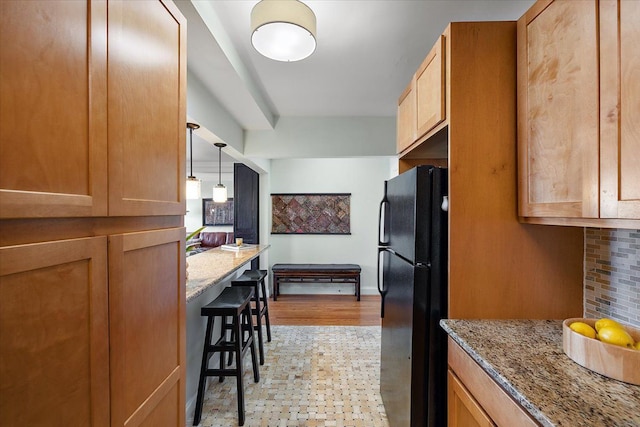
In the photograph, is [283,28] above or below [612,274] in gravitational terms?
above

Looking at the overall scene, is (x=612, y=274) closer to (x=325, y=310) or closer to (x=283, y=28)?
(x=283, y=28)

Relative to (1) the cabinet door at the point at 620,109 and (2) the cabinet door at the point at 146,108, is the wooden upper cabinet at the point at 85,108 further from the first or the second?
(1) the cabinet door at the point at 620,109

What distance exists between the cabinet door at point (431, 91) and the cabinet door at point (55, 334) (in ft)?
4.59

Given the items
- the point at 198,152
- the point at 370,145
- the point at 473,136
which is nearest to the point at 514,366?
the point at 473,136

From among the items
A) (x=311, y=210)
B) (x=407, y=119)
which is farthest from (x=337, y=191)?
(x=407, y=119)

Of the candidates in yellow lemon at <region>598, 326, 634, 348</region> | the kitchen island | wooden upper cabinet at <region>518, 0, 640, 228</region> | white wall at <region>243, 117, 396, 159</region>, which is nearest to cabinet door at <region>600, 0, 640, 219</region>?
wooden upper cabinet at <region>518, 0, 640, 228</region>

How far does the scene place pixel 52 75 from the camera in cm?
60

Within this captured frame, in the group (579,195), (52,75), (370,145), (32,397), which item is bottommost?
(32,397)

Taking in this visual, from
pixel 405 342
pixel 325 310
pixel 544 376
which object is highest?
pixel 544 376

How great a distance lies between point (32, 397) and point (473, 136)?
157 cm

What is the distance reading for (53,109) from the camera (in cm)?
60

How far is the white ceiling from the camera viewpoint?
170cm

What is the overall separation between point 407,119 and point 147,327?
5.90 feet

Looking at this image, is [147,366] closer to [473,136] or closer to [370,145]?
[473,136]
